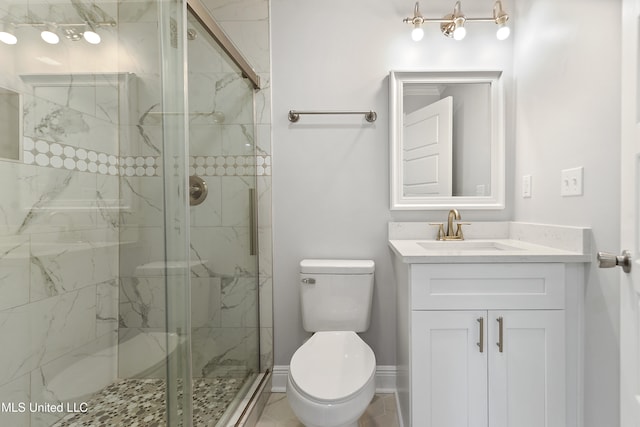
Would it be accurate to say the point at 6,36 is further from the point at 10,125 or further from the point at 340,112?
the point at 340,112

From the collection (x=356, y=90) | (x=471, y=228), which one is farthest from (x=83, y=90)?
(x=471, y=228)

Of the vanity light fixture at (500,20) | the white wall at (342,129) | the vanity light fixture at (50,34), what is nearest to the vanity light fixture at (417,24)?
the white wall at (342,129)

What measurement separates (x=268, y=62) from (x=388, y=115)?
75cm

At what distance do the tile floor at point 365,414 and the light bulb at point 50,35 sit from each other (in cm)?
174

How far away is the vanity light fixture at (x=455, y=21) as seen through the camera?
1666 millimetres

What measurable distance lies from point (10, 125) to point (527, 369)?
6.00 feet

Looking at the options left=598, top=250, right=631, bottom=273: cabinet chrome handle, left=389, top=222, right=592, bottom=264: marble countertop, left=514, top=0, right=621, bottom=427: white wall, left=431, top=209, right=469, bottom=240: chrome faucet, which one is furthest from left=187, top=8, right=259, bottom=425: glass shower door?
left=514, top=0, right=621, bottom=427: white wall

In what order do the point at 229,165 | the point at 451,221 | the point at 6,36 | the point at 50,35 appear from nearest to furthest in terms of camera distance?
the point at 6,36
the point at 50,35
the point at 229,165
the point at 451,221

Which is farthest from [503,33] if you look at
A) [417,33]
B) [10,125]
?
[10,125]

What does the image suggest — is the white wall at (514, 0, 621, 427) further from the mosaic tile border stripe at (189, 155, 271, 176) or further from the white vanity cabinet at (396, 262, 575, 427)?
the mosaic tile border stripe at (189, 155, 271, 176)

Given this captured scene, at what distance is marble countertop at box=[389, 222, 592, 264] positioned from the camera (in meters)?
1.23

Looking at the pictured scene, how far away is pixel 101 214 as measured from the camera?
3.52ft

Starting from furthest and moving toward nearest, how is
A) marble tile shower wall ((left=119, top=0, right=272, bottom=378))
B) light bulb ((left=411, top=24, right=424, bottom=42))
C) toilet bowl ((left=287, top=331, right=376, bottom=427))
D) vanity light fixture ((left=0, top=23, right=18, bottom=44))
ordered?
light bulb ((left=411, top=24, right=424, bottom=42))
toilet bowl ((left=287, top=331, right=376, bottom=427))
marble tile shower wall ((left=119, top=0, right=272, bottom=378))
vanity light fixture ((left=0, top=23, right=18, bottom=44))

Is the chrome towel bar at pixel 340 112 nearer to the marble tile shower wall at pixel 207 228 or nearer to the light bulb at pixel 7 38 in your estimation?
the marble tile shower wall at pixel 207 228
